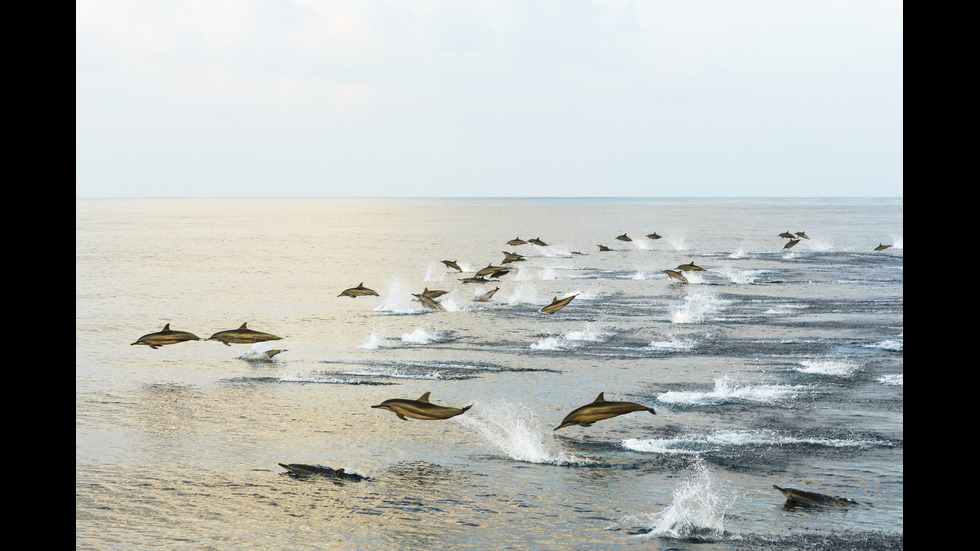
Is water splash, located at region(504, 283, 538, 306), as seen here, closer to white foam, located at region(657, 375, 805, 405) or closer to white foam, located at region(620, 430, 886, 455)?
white foam, located at region(657, 375, 805, 405)

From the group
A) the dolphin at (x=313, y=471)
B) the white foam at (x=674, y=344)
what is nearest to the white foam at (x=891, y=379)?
the white foam at (x=674, y=344)

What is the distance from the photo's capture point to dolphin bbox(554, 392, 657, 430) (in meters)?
11.1

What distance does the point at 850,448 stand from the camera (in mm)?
14648

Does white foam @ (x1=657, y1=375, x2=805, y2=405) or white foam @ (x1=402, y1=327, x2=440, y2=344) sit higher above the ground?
white foam @ (x1=402, y1=327, x2=440, y2=344)

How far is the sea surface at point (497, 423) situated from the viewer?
37.1 feet

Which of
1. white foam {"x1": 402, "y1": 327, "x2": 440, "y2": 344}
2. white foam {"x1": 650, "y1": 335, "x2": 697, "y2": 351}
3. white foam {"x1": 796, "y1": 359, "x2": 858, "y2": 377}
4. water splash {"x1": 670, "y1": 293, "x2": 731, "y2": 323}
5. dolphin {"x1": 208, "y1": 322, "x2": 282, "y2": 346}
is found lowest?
white foam {"x1": 796, "y1": 359, "x2": 858, "y2": 377}

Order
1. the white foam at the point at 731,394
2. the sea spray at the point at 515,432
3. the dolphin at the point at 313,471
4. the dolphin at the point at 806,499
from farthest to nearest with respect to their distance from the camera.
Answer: the white foam at the point at 731,394 < the sea spray at the point at 515,432 < the dolphin at the point at 313,471 < the dolphin at the point at 806,499

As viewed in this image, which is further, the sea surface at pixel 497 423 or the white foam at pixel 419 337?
the white foam at pixel 419 337

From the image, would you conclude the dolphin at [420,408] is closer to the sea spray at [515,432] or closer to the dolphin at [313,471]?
the dolphin at [313,471]

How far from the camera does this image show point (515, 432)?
15.7m

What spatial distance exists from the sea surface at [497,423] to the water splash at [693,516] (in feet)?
0.12

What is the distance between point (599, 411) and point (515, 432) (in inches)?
178

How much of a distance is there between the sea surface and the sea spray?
0.20 feet

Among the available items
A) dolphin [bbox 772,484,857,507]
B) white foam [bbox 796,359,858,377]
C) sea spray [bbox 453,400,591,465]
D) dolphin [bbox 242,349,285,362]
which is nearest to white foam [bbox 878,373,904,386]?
white foam [bbox 796,359,858,377]
